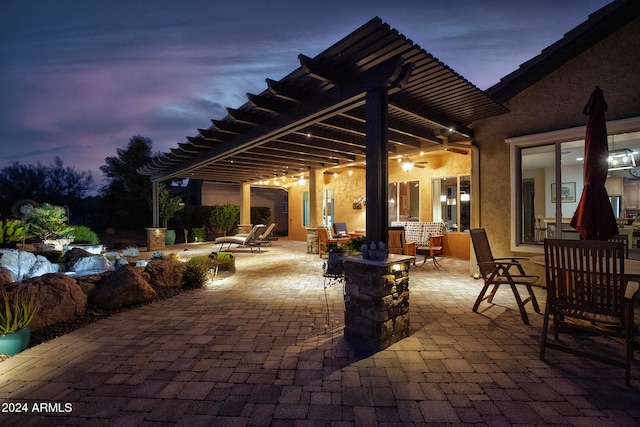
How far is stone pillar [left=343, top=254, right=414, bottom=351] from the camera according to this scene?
285 centimetres

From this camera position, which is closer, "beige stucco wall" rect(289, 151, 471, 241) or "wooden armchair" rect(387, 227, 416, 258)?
"wooden armchair" rect(387, 227, 416, 258)

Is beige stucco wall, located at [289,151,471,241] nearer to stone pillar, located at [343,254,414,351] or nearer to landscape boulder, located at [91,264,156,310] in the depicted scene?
landscape boulder, located at [91,264,156,310]

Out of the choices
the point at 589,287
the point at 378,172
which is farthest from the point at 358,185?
the point at 589,287

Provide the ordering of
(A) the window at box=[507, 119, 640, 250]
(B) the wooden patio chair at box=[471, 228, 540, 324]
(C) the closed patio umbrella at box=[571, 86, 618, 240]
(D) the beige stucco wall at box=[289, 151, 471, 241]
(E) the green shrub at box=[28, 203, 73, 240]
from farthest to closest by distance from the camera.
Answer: (D) the beige stucco wall at box=[289, 151, 471, 241] < (E) the green shrub at box=[28, 203, 73, 240] < (A) the window at box=[507, 119, 640, 250] < (B) the wooden patio chair at box=[471, 228, 540, 324] < (C) the closed patio umbrella at box=[571, 86, 618, 240]

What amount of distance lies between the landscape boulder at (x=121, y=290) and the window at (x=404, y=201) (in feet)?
25.7

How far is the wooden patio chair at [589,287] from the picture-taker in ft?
Result: 7.79

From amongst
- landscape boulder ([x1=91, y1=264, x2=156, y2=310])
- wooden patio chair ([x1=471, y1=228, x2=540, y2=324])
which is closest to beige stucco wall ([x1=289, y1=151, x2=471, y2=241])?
wooden patio chair ([x1=471, y1=228, x2=540, y2=324])

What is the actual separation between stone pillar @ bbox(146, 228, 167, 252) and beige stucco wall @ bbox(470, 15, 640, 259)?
10414mm

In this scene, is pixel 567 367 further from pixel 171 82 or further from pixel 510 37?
pixel 171 82

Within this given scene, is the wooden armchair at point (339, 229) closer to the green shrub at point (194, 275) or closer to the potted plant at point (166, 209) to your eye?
the green shrub at point (194, 275)

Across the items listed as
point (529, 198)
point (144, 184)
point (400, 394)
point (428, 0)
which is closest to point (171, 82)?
point (144, 184)

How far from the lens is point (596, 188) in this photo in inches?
123

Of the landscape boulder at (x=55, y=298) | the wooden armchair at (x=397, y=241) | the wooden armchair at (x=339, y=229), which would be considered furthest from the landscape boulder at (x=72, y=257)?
the wooden armchair at (x=397, y=241)

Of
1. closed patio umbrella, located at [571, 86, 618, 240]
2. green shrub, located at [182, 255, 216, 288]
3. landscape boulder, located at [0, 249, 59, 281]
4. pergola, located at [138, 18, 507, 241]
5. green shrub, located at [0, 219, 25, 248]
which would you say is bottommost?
green shrub, located at [182, 255, 216, 288]
